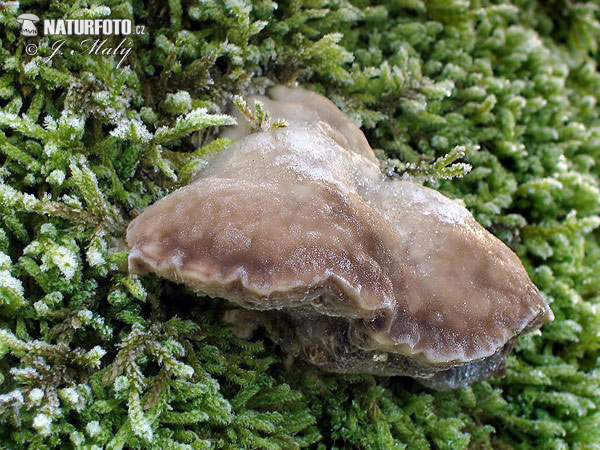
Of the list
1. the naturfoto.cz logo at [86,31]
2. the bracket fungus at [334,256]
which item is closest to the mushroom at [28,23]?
the naturfoto.cz logo at [86,31]

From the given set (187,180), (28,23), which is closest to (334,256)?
(187,180)

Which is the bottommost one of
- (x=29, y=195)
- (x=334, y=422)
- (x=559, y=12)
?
(x=334, y=422)

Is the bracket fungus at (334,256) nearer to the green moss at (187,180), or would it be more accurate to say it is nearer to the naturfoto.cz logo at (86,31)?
the green moss at (187,180)

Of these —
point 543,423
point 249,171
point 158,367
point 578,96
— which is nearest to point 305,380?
point 158,367

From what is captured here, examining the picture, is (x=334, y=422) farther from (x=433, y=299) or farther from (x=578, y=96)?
(x=578, y=96)

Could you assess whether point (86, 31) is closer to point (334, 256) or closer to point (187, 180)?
point (187, 180)

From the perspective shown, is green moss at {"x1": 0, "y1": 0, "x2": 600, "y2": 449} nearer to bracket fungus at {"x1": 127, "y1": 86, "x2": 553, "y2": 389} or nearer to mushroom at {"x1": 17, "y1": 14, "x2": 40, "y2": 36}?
mushroom at {"x1": 17, "y1": 14, "x2": 40, "y2": 36}
